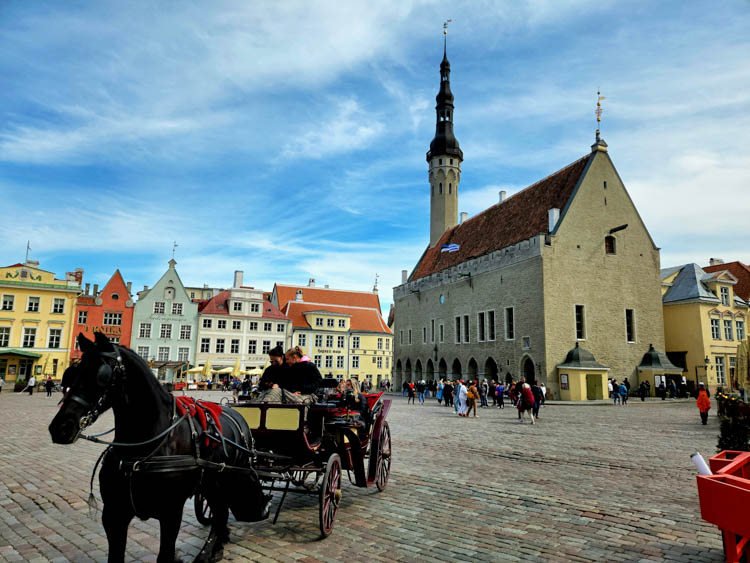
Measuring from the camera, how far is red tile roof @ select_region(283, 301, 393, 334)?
2203 inches

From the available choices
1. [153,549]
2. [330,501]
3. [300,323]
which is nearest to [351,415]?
[330,501]

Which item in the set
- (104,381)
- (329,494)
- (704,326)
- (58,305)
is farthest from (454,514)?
(58,305)

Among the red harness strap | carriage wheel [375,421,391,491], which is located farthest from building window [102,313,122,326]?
the red harness strap

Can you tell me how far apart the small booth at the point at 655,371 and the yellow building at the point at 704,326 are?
3333mm

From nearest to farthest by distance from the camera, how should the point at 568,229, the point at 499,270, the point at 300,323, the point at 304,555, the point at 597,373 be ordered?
the point at 304,555
the point at 597,373
the point at 568,229
the point at 499,270
the point at 300,323

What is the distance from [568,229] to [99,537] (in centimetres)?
3437

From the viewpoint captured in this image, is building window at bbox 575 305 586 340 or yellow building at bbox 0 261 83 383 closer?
building window at bbox 575 305 586 340

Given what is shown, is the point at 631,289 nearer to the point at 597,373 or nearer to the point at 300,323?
the point at 597,373

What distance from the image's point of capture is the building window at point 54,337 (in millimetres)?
42375

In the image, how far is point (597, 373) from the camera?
1266 inches

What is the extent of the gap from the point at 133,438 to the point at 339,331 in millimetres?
53359

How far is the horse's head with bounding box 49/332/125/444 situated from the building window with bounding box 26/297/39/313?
46.0 meters

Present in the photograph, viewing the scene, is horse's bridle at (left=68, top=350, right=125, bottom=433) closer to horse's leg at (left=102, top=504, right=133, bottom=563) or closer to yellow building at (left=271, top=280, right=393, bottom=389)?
horse's leg at (left=102, top=504, right=133, bottom=563)

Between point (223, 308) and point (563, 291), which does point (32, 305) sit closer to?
point (223, 308)
